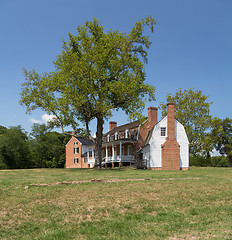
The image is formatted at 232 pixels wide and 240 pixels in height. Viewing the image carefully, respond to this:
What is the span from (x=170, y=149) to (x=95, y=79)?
41.6 ft

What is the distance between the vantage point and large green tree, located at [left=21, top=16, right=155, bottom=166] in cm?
2673

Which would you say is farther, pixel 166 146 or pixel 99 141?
pixel 166 146

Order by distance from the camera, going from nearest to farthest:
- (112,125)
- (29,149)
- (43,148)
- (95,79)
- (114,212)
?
(114,212) < (95,79) < (112,125) < (29,149) < (43,148)

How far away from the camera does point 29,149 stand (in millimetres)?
55594

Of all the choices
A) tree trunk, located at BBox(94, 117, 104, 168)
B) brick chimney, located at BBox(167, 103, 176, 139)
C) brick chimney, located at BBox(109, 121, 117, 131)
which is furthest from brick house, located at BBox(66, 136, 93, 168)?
brick chimney, located at BBox(167, 103, 176, 139)

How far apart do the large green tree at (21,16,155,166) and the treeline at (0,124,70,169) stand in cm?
2542

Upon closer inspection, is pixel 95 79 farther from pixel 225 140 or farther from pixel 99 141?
pixel 225 140

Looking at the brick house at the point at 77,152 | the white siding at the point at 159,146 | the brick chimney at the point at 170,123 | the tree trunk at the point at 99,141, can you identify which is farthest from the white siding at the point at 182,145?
the brick house at the point at 77,152

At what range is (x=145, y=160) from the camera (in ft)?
111

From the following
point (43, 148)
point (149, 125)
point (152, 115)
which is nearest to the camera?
point (152, 115)

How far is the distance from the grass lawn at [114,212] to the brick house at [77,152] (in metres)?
43.2

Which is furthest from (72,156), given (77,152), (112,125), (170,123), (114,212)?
(114,212)

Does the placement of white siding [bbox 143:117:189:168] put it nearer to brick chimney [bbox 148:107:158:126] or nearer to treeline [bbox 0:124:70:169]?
brick chimney [bbox 148:107:158:126]

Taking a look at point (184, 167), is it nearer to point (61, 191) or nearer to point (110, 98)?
point (110, 98)
